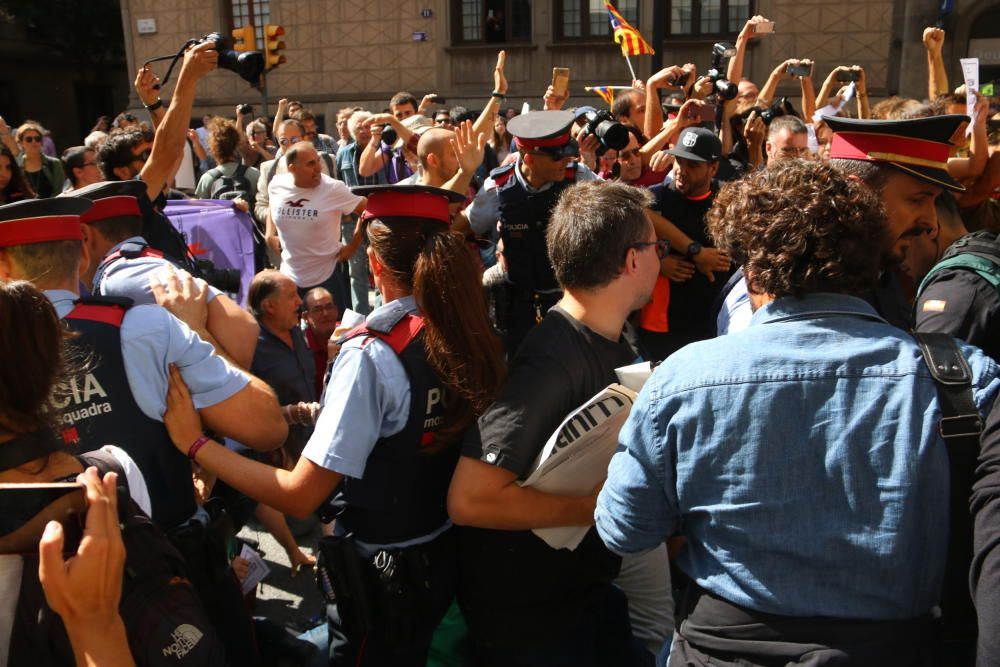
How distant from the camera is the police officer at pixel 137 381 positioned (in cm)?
209

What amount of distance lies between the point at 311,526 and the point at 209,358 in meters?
2.56

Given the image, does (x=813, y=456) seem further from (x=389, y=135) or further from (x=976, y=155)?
(x=389, y=135)

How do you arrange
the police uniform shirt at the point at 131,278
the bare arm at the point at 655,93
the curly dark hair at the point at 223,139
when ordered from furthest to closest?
1. the curly dark hair at the point at 223,139
2. the bare arm at the point at 655,93
3. the police uniform shirt at the point at 131,278

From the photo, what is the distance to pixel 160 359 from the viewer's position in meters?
2.13

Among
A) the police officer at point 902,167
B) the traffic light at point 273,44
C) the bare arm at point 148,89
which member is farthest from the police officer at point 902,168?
the traffic light at point 273,44

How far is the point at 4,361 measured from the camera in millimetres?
1562

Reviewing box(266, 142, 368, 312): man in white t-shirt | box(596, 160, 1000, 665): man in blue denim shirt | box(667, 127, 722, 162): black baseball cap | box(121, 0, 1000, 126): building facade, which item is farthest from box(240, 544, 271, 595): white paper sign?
box(121, 0, 1000, 126): building facade

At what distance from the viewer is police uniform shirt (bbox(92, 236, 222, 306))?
268 cm

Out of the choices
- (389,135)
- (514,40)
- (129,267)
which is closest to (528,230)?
(129,267)

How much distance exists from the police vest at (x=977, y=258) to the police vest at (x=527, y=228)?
220 cm

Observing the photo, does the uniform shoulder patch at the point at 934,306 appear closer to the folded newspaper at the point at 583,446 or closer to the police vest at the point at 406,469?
the folded newspaper at the point at 583,446

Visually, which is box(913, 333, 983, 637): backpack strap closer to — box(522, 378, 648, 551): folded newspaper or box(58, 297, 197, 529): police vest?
box(522, 378, 648, 551): folded newspaper

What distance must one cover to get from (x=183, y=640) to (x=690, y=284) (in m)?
3.53

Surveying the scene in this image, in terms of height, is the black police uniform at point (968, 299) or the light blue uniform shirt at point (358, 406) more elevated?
the black police uniform at point (968, 299)
